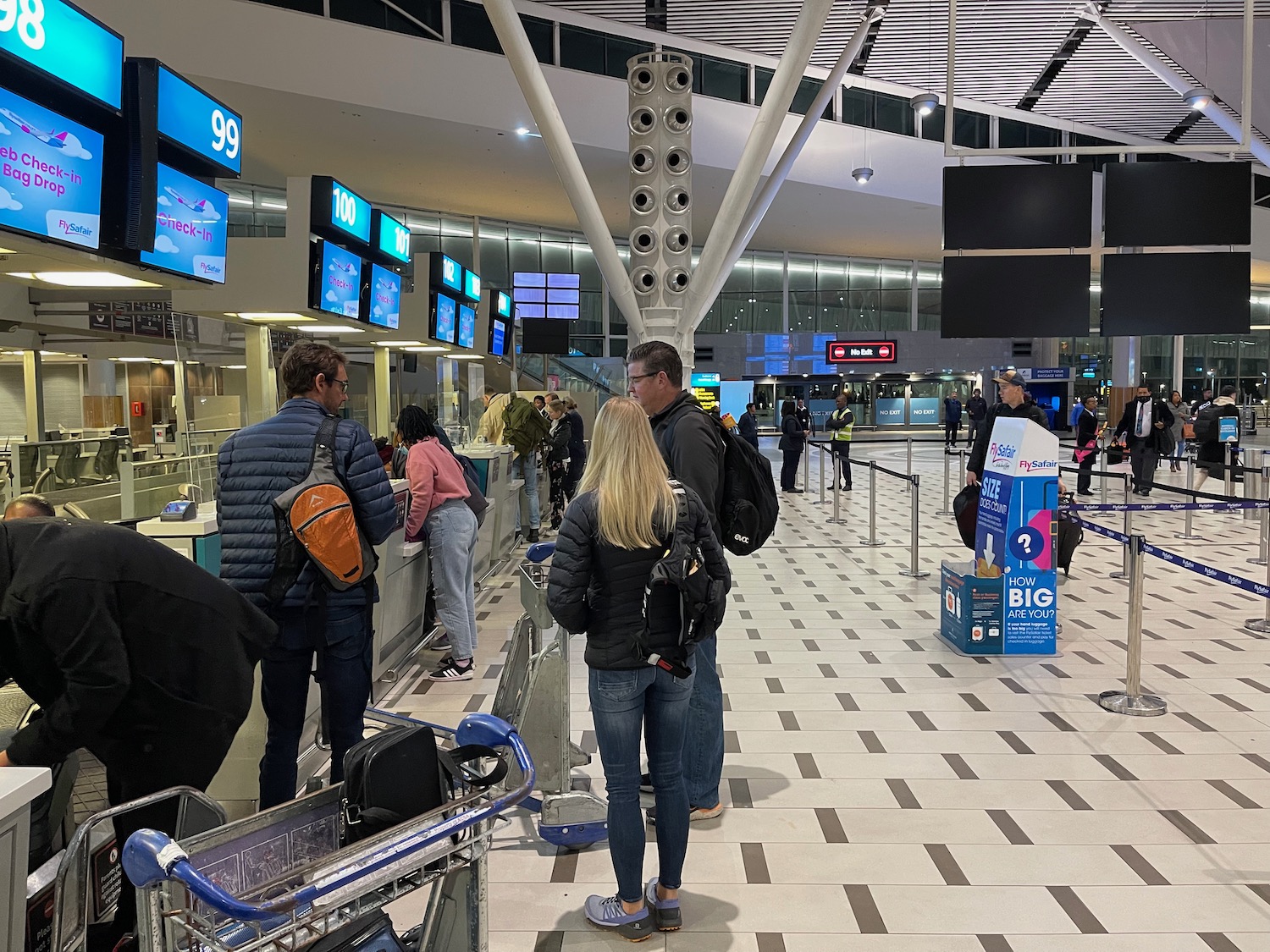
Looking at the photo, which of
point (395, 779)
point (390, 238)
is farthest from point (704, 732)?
point (390, 238)

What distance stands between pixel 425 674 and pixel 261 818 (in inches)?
158

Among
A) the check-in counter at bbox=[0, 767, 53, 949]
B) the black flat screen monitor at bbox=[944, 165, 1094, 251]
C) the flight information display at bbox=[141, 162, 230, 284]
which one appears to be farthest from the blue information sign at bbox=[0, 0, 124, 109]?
the black flat screen monitor at bbox=[944, 165, 1094, 251]

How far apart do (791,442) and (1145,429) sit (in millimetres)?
5728

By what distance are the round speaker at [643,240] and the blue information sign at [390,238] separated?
240 centimetres

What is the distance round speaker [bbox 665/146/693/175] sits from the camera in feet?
30.2

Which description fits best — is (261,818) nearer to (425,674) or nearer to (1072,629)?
(425,674)

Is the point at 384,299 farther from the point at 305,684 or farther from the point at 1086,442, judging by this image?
the point at 1086,442

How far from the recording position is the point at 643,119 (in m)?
9.12

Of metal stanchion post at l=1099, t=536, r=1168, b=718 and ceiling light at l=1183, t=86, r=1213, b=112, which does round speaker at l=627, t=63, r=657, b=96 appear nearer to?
metal stanchion post at l=1099, t=536, r=1168, b=718

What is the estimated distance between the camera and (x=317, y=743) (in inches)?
175

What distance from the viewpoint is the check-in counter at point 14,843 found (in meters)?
1.59

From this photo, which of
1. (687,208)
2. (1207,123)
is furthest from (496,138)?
(1207,123)

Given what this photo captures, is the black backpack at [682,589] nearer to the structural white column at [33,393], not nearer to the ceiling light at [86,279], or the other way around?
the ceiling light at [86,279]

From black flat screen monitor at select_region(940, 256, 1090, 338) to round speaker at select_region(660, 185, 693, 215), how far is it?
134 inches
